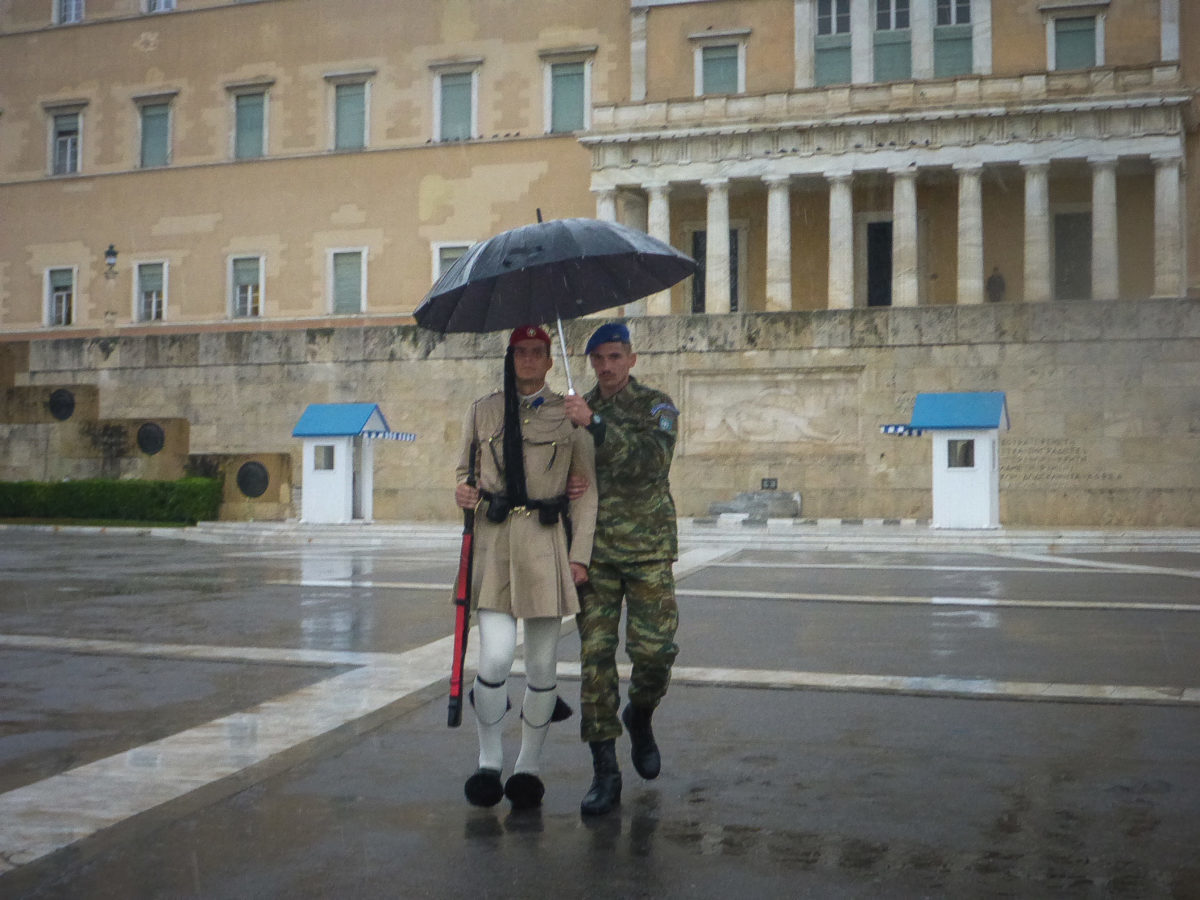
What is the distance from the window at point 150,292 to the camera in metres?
45.4

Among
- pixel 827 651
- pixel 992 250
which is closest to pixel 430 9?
pixel 992 250

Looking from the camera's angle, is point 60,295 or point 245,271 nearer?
point 245,271

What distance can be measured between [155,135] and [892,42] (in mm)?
25751

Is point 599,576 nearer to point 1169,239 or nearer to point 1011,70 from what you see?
point 1169,239

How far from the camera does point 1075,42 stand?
37469 millimetres

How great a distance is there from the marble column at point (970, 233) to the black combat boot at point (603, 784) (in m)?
32.1

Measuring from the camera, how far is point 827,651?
9070 mm

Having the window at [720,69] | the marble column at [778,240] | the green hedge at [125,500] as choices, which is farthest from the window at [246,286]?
the marble column at [778,240]

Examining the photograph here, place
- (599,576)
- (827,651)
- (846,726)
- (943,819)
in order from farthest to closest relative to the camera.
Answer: (827,651) → (846,726) → (599,576) → (943,819)

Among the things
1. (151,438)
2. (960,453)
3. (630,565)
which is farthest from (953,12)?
(630,565)

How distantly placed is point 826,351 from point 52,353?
20.9m

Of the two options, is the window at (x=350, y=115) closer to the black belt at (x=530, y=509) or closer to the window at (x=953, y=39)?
the window at (x=953, y=39)

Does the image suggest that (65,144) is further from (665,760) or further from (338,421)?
(665,760)

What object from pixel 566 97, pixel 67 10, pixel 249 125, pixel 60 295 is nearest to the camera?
pixel 566 97
